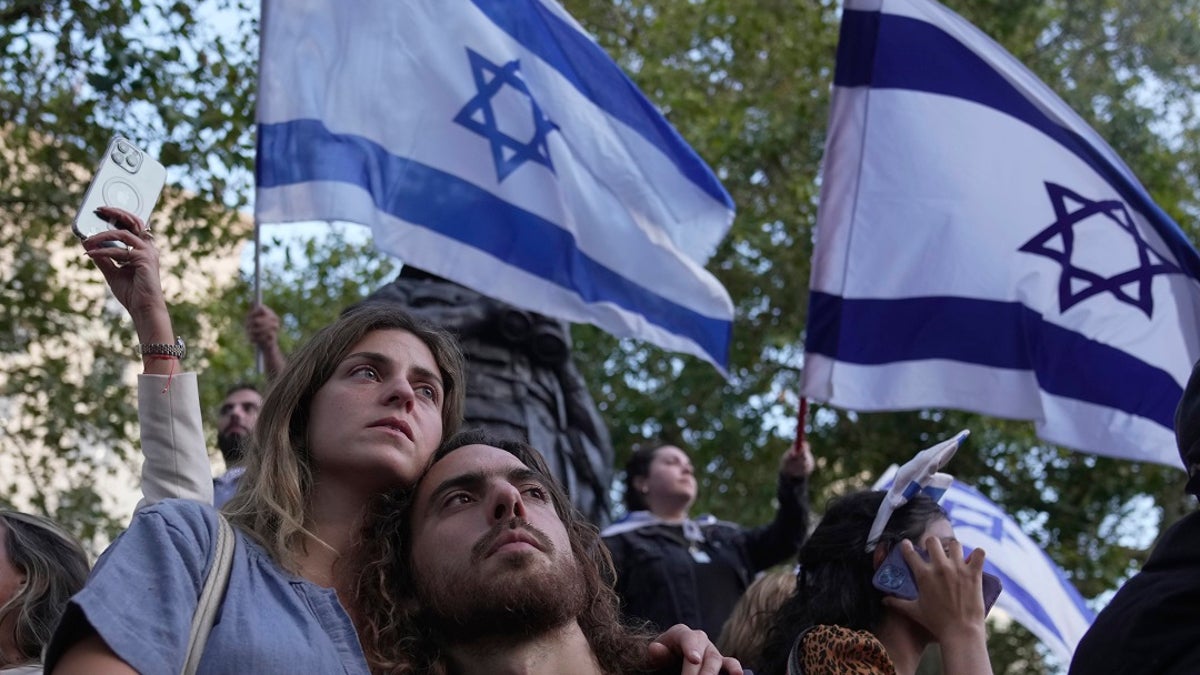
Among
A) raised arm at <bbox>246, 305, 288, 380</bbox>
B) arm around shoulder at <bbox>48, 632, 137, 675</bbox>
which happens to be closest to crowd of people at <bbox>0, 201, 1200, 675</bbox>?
arm around shoulder at <bbox>48, 632, 137, 675</bbox>

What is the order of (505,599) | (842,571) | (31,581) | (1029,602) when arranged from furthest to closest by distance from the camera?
(1029,602)
(842,571)
(31,581)
(505,599)

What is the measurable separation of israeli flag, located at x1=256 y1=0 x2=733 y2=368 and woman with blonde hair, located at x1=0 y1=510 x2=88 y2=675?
2.32 meters

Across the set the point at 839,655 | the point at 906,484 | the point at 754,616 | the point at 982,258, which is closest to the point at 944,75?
the point at 982,258

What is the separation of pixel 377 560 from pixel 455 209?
127 inches

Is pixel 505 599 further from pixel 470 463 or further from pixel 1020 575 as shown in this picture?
pixel 1020 575

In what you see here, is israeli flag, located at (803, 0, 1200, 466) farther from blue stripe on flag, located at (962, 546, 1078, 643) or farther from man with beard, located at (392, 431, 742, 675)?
man with beard, located at (392, 431, 742, 675)

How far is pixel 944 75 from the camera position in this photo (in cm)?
669

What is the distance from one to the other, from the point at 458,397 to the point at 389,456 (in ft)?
1.32

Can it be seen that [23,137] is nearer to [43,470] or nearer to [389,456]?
[43,470]

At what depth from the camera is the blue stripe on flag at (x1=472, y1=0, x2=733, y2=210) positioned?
6.77 meters

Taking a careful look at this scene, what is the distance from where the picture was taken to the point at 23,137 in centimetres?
1163

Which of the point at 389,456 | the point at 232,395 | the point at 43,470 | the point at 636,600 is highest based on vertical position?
the point at 389,456

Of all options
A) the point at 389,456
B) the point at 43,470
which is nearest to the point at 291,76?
the point at 389,456

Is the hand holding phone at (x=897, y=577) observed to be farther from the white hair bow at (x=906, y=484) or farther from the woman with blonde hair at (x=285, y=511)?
the woman with blonde hair at (x=285, y=511)
